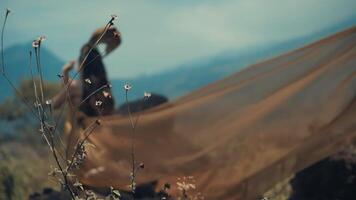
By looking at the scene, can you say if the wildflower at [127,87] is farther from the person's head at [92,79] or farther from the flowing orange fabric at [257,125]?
the person's head at [92,79]

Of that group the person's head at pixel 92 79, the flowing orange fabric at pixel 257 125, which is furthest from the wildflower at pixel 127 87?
the person's head at pixel 92 79

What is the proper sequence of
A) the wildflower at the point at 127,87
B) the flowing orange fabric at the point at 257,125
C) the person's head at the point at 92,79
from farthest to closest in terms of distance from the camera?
1. the person's head at the point at 92,79
2. the flowing orange fabric at the point at 257,125
3. the wildflower at the point at 127,87

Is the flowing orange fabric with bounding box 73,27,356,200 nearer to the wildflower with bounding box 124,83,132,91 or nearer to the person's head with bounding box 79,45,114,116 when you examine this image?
Answer: the person's head with bounding box 79,45,114,116

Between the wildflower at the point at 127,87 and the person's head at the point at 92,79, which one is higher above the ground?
the person's head at the point at 92,79

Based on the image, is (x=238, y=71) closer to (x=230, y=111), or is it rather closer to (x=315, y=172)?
(x=230, y=111)

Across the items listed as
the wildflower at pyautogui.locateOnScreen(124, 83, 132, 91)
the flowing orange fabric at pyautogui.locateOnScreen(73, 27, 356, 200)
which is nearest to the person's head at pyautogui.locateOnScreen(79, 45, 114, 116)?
the flowing orange fabric at pyautogui.locateOnScreen(73, 27, 356, 200)

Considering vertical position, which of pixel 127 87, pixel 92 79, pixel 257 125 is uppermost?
pixel 92 79

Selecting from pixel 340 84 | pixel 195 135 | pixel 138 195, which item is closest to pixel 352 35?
pixel 340 84

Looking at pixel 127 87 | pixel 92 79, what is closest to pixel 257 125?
pixel 92 79

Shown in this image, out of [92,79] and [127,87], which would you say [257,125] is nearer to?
[92,79]
